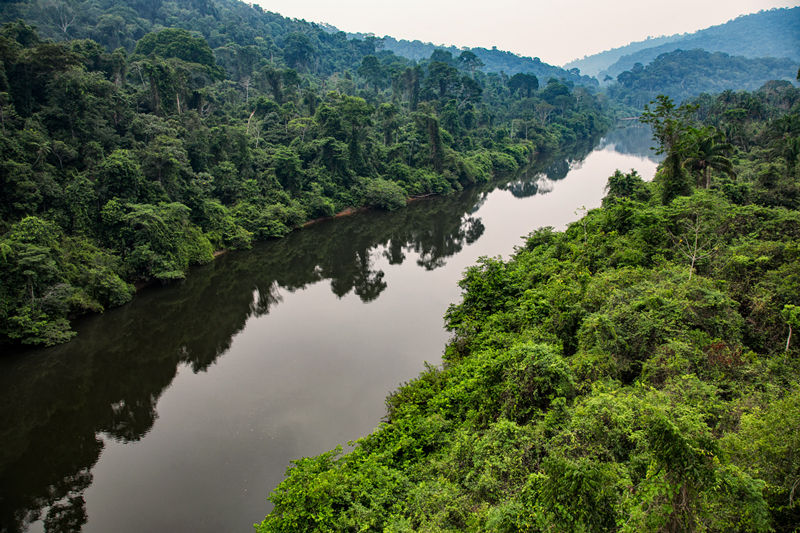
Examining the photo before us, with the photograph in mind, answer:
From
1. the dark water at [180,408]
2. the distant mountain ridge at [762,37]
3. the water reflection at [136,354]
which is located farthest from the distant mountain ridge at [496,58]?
the dark water at [180,408]

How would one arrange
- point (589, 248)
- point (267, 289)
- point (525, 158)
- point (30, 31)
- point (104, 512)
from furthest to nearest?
point (525, 158) < point (30, 31) < point (267, 289) < point (589, 248) < point (104, 512)

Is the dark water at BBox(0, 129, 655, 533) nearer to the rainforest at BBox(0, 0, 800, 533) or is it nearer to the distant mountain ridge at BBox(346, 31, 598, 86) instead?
the rainforest at BBox(0, 0, 800, 533)

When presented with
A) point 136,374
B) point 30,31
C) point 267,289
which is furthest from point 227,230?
point 30,31

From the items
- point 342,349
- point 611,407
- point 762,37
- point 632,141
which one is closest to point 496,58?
point 632,141

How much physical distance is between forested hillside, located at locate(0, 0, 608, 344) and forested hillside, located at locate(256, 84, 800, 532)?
13317 mm

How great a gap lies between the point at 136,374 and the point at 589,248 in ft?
49.1

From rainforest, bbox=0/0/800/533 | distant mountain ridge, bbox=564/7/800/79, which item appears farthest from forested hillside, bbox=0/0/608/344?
distant mountain ridge, bbox=564/7/800/79

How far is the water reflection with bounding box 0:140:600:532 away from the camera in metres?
9.51

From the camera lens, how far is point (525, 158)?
51562mm

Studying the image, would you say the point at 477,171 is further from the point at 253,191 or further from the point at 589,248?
the point at 589,248

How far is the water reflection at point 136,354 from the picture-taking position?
A: 9.51 metres

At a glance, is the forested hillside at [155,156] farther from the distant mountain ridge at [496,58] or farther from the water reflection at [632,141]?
the distant mountain ridge at [496,58]

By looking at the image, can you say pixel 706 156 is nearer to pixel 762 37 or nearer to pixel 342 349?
pixel 342 349

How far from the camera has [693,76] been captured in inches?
4412
